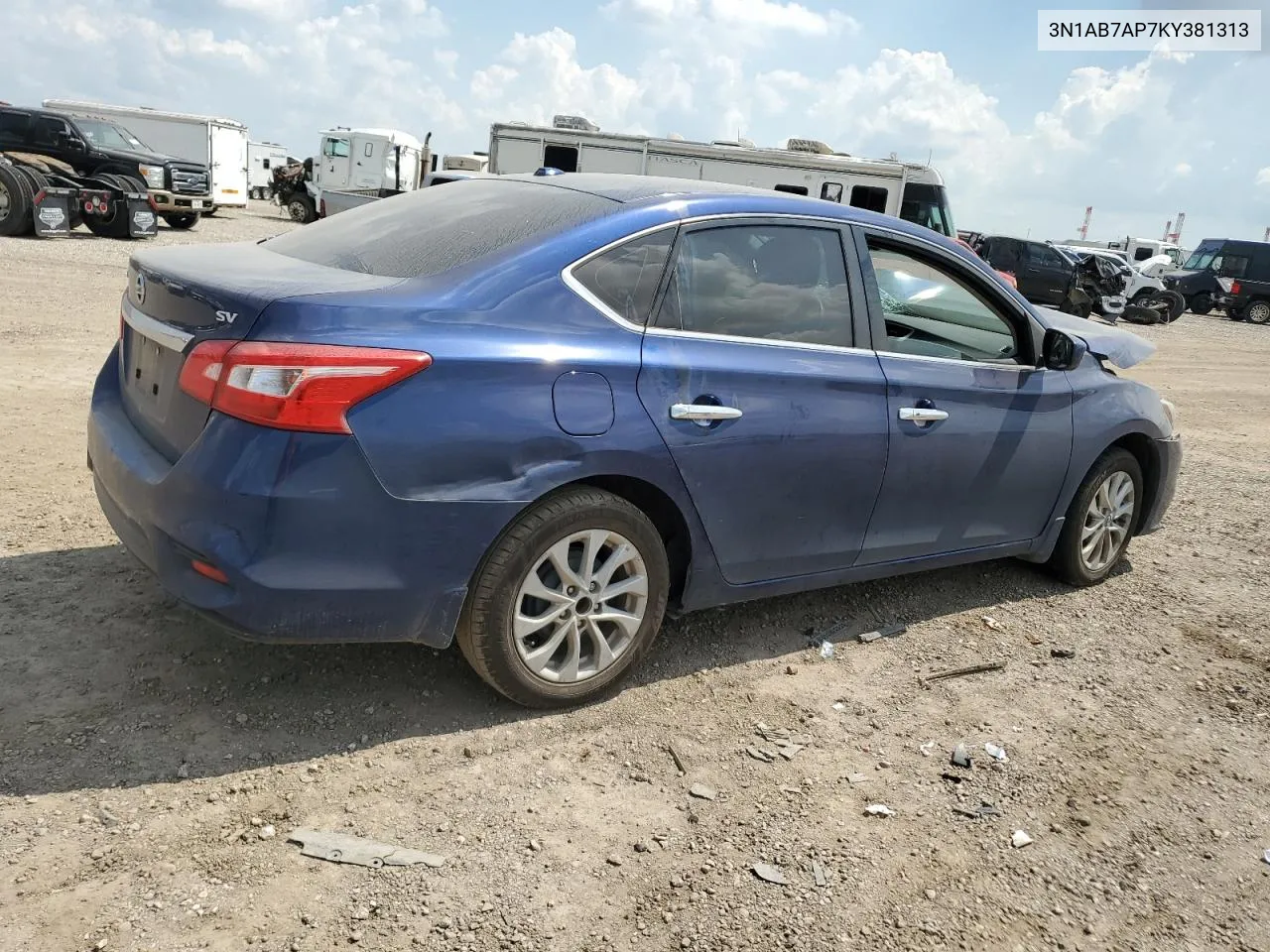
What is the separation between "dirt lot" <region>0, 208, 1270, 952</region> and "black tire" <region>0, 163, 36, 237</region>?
554 inches

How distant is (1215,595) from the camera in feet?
16.7

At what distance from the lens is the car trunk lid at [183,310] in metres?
2.72

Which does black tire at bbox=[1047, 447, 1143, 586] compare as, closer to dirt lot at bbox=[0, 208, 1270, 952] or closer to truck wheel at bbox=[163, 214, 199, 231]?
dirt lot at bbox=[0, 208, 1270, 952]

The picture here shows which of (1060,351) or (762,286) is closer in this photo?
(762,286)

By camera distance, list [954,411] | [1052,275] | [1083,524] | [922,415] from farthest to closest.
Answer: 1. [1052,275]
2. [1083,524]
3. [954,411]
4. [922,415]

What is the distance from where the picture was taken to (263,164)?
153ft

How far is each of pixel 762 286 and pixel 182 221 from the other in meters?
21.4

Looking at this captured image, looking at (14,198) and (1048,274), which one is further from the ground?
(1048,274)

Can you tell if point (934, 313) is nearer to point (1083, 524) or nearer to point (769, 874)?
point (1083, 524)

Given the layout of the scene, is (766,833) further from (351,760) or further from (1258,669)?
(1258,669)

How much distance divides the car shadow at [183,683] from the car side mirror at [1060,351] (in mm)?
1437

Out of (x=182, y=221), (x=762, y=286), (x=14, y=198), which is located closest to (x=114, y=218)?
(x=14, y=198)

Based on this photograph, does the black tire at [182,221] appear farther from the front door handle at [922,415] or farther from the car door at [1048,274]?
the front door handle at [922,415]

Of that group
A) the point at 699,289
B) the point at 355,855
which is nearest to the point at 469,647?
the point at 355,855
